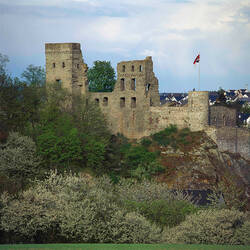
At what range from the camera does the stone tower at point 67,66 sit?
207 feet

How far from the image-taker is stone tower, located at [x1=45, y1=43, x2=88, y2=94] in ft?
207

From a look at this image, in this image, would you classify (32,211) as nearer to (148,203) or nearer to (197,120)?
(148,203)

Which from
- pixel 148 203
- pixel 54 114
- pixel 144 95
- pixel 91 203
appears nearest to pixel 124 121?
pixel 144 95

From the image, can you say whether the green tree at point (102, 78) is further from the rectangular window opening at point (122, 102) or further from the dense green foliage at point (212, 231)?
the dense green foliage at point (212, 231)

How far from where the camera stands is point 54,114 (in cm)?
5959

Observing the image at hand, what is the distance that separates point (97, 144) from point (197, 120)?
982cm

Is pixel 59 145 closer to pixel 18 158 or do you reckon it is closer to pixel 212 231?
pixel 18 158

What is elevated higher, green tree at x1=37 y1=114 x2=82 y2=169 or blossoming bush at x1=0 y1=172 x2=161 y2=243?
green tree at x1=37 y1=114 x2=82 y2=169

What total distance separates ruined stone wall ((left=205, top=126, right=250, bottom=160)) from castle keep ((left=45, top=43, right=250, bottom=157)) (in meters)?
0.58

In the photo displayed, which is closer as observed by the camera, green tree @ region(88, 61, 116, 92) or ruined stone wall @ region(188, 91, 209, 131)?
ruined stone wall @ region(188, 91, 209, 131)

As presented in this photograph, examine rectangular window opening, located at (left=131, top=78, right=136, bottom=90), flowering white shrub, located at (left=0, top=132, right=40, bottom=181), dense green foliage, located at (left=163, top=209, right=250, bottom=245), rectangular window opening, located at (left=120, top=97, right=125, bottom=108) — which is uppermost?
rectangular window opening, located at (left=131, top=78, right=136, bottom=90)

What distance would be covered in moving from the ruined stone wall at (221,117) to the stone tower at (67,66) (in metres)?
12.6

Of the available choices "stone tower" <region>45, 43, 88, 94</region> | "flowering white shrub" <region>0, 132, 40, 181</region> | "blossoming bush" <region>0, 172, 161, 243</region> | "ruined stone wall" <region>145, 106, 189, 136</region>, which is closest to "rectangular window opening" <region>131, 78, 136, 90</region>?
"ruined stone wall" <region>145, 106, 189, 136</region>

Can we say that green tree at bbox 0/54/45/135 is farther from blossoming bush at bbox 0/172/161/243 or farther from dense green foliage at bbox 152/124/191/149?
blossoming bush at bbox 0/172/161/243
